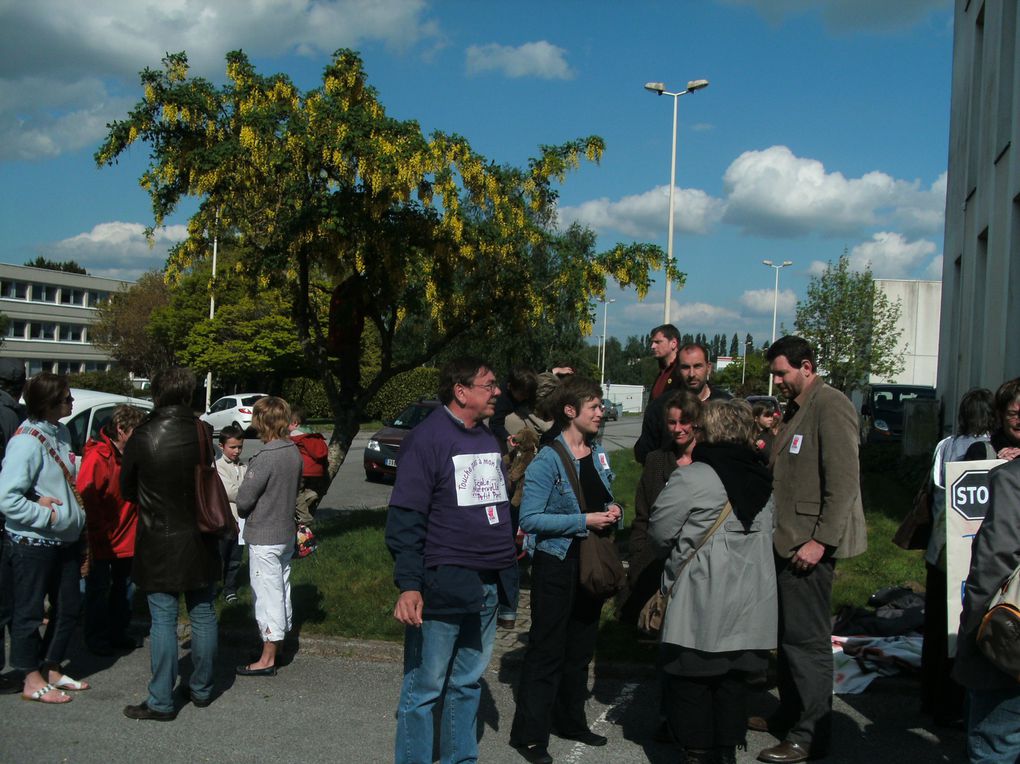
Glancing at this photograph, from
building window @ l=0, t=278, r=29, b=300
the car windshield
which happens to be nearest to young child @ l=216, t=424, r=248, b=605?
the car windshield

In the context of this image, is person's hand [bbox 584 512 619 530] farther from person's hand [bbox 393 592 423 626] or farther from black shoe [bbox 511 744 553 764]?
black shoe [bbox 511 744 553 764]

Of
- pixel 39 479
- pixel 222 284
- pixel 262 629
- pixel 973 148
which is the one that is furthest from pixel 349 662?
pixel 973 148

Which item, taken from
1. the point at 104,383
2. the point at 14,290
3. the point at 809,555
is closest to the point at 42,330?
the point at 14,290

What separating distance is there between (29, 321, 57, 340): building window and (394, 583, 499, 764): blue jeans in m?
91.9

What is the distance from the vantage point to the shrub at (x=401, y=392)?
149 feet

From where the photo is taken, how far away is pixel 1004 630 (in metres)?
3.25

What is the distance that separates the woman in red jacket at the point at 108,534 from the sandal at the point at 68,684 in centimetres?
78

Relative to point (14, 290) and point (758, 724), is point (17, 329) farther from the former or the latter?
point (758, 724)

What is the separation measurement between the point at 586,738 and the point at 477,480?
1819 mm

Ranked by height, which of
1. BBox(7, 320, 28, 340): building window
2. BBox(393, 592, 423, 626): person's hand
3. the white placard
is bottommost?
BBox(393, 592, 423, 626): person's hand

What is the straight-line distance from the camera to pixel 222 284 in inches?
526

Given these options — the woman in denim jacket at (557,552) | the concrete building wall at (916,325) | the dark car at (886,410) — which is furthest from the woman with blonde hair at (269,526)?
the concrete building wall at (916,325)

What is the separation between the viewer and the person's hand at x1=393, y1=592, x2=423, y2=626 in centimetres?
416

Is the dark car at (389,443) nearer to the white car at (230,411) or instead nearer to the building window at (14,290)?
the white car at (230,411)
